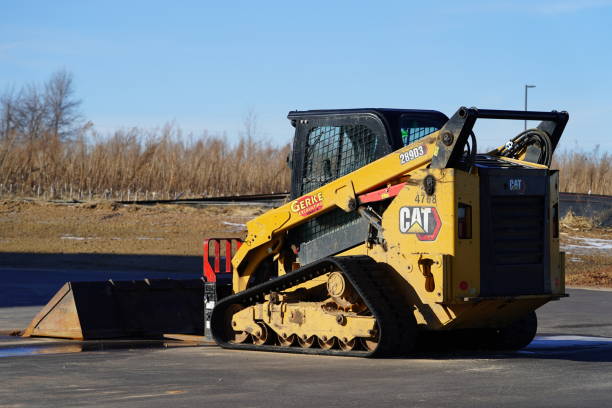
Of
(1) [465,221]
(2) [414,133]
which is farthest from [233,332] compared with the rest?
(1) [465,221]

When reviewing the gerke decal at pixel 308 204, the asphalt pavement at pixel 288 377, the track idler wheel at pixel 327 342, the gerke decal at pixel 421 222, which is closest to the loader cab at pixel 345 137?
the gerke decal at pixel 308 204

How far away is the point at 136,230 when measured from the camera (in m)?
33.8

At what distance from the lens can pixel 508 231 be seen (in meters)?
11.1

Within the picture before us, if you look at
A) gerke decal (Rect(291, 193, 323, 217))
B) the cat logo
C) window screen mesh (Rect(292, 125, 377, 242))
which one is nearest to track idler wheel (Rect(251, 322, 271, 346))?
window screen mesh (Rect(292, 125, 377, 242))

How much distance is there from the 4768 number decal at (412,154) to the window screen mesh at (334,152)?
2.52 ft

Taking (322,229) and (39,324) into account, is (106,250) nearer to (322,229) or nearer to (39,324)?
(39,324)

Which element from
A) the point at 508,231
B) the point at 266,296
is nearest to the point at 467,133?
the point at 508,231

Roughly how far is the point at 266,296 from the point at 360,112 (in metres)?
2.34

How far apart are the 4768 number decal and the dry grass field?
1596 centimetres

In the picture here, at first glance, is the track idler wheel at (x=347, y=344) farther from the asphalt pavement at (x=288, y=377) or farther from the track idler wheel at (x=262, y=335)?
the track idler wheel at (x=262, y=335)

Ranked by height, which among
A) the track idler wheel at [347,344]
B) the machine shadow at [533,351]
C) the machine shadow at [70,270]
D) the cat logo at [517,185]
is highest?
the cat logo at [517,185]

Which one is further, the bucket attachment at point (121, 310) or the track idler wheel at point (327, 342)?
the bucket attachment at point (121, 310)

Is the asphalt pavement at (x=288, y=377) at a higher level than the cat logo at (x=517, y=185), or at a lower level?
lower

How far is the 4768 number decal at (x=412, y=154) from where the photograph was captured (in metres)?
10.9
